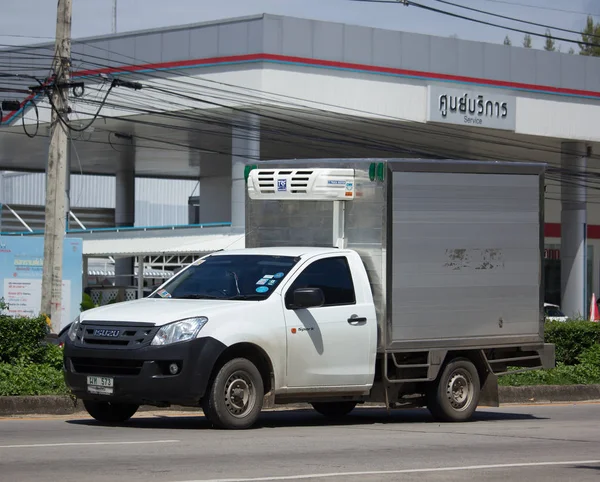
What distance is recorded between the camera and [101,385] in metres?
11.6

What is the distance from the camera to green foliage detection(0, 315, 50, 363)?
16.5m

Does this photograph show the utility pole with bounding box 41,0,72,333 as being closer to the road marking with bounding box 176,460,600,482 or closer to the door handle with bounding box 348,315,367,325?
the door handle with bounding box 348,315,367,325

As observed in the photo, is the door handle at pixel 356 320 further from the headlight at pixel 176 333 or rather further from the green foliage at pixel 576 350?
the green foliage at pixel 576 350

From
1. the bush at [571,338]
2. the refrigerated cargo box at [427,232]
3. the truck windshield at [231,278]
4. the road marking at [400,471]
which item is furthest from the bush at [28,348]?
the bush at [571,338]

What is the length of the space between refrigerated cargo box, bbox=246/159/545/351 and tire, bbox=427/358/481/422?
0.32 m

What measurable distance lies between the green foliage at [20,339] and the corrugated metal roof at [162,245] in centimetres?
1947

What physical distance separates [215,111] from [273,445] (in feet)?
88.5

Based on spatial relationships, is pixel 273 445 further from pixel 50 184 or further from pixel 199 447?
pixel 50 184

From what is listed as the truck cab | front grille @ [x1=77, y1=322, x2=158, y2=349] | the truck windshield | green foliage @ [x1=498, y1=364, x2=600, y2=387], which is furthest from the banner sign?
front grille @ [x1=77, y1=322, x2=158, y2=349]

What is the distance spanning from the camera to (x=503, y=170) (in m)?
14.3

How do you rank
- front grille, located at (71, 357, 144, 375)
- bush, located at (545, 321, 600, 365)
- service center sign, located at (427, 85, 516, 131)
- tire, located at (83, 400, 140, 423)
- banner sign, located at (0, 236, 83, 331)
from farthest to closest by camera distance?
service center sign, located at (427, 85, 516, 131) → banner sign, located at (0, 236, 83, 331) → bush, located at (545, 321, 600, 365) → tire, located at (83, 400, 140, 423) → front grille, located at (71, 357, 144, 375)

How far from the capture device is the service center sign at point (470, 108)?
126ft

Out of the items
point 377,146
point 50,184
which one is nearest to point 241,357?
point 50,184

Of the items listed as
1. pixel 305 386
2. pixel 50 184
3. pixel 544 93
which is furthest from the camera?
pixel 544 93
